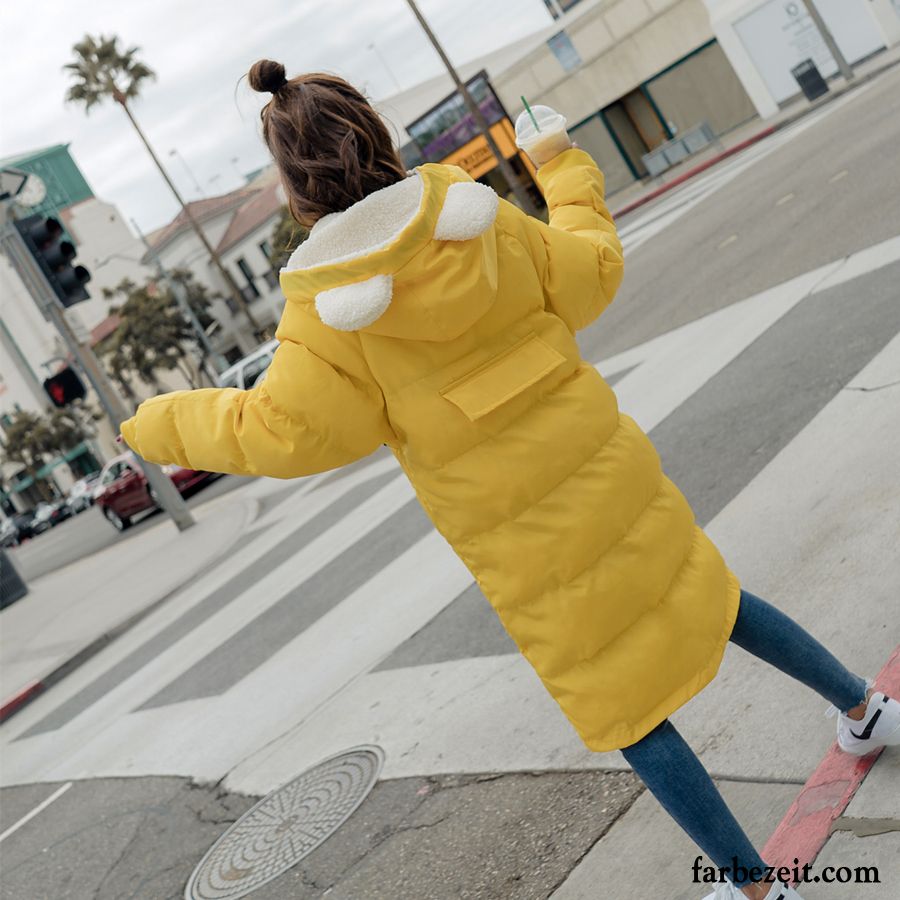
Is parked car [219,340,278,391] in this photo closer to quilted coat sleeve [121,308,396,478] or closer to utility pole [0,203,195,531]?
utility pole [0,203,195,531]

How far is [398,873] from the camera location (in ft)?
11.9

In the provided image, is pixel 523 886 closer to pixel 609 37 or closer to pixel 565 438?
pixel 565 438

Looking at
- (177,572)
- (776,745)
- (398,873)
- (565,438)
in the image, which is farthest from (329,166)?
(177,572)

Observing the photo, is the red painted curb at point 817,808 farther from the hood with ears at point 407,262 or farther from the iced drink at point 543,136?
the iced drink at point 543,136

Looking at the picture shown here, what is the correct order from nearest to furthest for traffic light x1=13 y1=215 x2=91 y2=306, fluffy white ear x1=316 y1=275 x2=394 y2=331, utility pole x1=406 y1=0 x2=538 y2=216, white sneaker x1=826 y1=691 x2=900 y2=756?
fluffy white ear x1=316 y1=275 x2=394 y2=331 < white sneaker x1=826 y1=691 x2=900 y2=756 < traffic light x1=13 y1=215 x2=91 y2=306 < utility pole x1=406 y1=0 x2=538 y2=216

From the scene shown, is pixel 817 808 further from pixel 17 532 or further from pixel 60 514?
pixel 60 514

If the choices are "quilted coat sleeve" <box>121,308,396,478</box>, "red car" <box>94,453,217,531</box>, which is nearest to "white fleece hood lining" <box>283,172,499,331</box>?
"quilted coat sleeve" <box>121,308,396,478</box>

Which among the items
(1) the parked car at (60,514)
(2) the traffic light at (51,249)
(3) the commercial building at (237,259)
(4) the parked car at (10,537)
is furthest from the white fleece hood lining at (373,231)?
(3) the commercial building at (237,259)

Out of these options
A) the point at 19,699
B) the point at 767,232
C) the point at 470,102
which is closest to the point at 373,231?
the point at 19,699

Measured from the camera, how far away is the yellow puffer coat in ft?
7.72

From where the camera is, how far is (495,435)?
249 centimetres

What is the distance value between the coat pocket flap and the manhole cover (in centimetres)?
233

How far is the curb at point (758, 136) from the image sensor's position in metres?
25.2

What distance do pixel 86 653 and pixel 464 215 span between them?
372 inches
